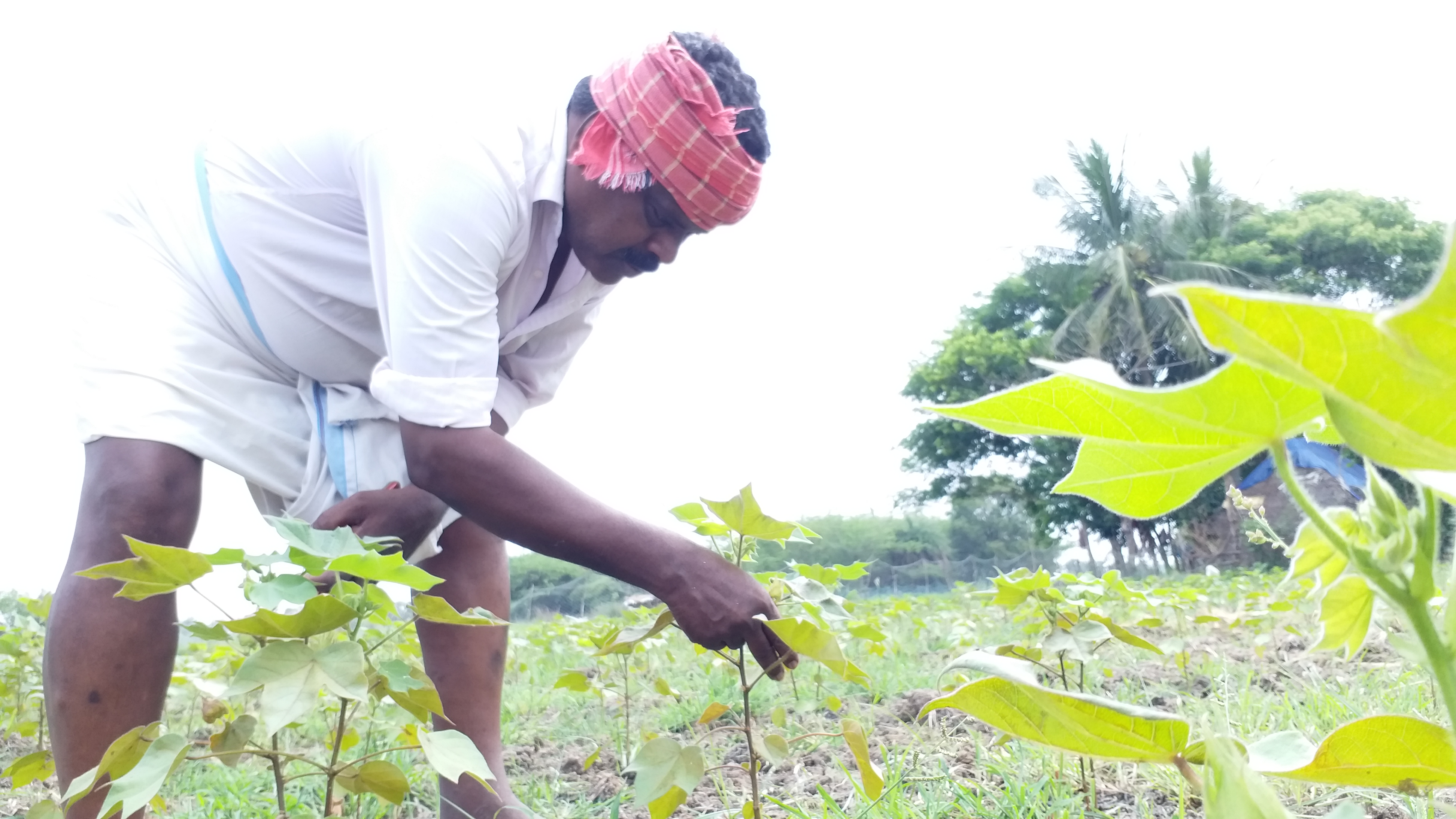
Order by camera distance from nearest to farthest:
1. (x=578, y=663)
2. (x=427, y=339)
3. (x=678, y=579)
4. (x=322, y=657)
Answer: (x=322, y=657)
(x=678, y=579)
(x=427, y=339)
(x=578, y=663)

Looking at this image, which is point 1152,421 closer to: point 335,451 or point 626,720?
point 335,451

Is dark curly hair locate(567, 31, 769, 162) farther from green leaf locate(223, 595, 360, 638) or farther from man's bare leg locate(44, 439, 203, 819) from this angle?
green leaf locate(223, 595, 360, 638)

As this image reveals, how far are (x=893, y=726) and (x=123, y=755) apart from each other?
4.59 ft

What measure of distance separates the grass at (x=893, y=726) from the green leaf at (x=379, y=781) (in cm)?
30

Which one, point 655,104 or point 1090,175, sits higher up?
point 1090,175

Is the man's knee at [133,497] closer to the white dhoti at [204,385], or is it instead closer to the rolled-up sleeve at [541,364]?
the white dhoti at [204,385]

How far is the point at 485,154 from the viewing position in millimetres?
1359

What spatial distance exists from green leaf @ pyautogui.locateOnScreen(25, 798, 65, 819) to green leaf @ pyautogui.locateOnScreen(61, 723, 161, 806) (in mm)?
113

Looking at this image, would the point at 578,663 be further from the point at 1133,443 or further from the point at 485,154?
the point at 1133,443

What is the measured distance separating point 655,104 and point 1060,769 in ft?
3.55

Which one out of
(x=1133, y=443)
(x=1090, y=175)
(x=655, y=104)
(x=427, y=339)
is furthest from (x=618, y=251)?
(x=1090, y=175)

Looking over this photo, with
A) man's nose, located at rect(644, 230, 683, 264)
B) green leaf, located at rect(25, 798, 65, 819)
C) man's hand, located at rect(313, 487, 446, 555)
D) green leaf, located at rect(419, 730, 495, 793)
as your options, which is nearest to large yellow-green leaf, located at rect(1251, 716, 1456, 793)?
green leaf, located at rect(419, 730, 495, 793)

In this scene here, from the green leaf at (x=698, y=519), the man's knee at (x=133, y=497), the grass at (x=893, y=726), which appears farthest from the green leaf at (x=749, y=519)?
the man's knee at (x=133, y=497)

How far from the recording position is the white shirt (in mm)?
1266
